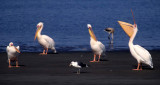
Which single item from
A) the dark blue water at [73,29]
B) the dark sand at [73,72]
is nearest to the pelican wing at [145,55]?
the dark sand at [73,72]

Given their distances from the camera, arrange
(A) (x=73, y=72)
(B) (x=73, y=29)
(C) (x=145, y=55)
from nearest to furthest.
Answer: (A) (x=73, y=72), (C) (x=145, y=55), (B) (x=73, y=29)

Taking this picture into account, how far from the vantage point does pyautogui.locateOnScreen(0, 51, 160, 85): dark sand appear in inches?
504

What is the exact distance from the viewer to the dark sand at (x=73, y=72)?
12.8m

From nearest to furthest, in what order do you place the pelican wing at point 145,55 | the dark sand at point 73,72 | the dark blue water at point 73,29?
1. the dark sand at point 73,72
2. the pelican wing at point 145,55
3. the dark blue water at point 73,29

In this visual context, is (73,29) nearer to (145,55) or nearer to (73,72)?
(145,55)

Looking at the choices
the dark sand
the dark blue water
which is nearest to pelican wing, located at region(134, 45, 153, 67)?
the dark sand

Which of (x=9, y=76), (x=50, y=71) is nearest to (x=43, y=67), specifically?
(x=50, y=71)

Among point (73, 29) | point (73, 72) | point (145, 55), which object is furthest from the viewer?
point (73, 29)

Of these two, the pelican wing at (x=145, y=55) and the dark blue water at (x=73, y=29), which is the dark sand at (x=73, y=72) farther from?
the dark blue water at (x=73, y=29)

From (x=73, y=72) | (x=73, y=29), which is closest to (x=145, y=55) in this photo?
(x=73, y=72)

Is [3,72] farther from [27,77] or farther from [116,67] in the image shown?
[116,67]

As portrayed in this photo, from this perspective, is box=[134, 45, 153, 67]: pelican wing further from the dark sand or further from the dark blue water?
the dark blue water

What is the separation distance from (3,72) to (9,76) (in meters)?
0.87

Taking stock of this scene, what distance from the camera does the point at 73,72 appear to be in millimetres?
14469
